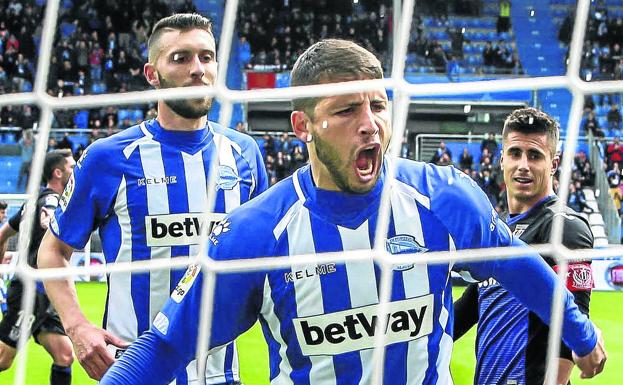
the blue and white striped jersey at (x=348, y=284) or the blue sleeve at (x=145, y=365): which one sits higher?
the blue and white striped jersey at (x=348, y=284)

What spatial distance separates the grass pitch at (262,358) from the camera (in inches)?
224

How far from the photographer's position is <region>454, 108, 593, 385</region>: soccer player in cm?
247

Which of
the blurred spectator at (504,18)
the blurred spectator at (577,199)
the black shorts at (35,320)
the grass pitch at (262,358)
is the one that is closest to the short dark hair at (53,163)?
the black shorts at (35,320)

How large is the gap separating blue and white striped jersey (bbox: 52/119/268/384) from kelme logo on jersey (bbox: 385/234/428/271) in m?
0.91

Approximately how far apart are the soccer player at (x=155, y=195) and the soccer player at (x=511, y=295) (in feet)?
2.57

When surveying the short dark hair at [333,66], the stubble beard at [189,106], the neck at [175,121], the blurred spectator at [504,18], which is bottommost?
the neck at [175,121]

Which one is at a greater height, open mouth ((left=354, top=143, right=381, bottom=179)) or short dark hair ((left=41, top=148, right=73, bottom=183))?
open mouth ((left=354, top=143, right=381, bottom=179))

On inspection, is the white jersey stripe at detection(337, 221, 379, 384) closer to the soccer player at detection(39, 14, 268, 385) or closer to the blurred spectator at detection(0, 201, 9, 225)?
the soccer player at detection(39, 14, 268, 385)

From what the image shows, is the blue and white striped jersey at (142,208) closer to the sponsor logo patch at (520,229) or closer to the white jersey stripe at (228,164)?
the white jersey stripe at (228,164)

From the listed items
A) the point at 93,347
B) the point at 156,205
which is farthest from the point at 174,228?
the point at 93,347

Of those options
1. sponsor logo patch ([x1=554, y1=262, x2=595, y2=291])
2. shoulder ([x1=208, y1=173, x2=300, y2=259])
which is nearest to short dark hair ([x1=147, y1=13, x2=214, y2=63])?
shoulder ([x1=208, y1=173, x2=300, y2=259])

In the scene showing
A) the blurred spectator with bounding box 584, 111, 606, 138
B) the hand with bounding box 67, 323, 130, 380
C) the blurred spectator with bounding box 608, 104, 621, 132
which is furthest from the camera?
the blurred spectator with bounding box 608, 104, 621, 132

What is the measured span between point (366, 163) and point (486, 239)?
31cm

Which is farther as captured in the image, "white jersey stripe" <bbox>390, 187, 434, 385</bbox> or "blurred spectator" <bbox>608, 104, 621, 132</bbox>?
"blurred spectator" <bbox>608, 104, 621, 132</bbox>
